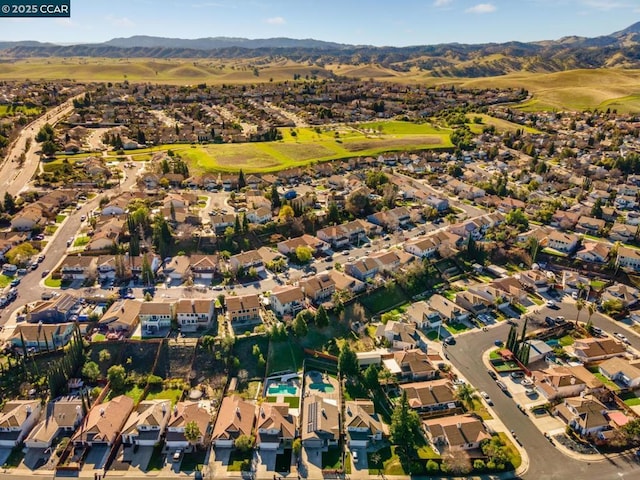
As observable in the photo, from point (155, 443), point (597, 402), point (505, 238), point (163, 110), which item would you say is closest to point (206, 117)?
point (163, 110)

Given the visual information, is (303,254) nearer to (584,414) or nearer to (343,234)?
(343,234)

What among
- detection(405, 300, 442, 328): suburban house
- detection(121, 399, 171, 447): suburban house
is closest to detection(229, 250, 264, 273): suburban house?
detection(405, 300, 442, 328): suburban house

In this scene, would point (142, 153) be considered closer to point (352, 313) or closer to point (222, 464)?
point (352, 313)

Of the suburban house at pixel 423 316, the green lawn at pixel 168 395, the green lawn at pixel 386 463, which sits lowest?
the green lawn at pixel 386 463

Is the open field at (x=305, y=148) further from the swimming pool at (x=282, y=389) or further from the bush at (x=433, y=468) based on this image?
the bush at (x=433, y=468)

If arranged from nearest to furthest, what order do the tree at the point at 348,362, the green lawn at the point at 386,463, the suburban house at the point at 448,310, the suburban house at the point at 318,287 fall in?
the green lawn at the point at 386,463, the tree at the point at 348,362, the suburban house at the point at 448,310, the suburban house at the point at 318,287

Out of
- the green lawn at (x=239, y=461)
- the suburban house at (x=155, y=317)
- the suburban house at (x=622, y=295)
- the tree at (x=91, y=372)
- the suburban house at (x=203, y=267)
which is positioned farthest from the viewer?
the suburban house at (x=203, y=267)

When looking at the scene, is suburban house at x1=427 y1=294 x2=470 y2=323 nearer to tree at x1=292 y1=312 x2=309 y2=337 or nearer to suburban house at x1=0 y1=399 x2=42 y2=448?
tree at x1=292 y1=312 x2=309 y2=337

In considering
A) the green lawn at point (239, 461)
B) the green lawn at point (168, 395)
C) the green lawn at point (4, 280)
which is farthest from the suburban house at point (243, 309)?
the green lawn at point (4, 280)

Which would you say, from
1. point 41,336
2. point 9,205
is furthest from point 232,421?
point 9,205
